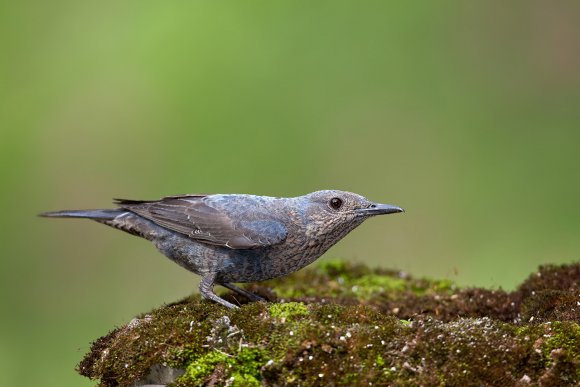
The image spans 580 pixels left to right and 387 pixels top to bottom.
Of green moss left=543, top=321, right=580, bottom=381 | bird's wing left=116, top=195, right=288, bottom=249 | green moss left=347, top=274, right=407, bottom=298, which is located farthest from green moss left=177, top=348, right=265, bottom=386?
green moss left=347, top=274, right=407, bottom=298

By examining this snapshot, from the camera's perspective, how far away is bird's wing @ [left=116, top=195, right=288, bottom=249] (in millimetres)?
7059

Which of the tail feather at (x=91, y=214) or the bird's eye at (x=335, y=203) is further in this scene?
the tail feather at (x=91, y=214)

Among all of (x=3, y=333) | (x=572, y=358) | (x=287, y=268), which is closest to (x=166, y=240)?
(x=287, y=268)

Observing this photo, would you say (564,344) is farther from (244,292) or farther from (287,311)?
(244,292)

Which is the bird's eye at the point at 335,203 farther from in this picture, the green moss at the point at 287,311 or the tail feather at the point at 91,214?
the tail feather at the point at 91,214

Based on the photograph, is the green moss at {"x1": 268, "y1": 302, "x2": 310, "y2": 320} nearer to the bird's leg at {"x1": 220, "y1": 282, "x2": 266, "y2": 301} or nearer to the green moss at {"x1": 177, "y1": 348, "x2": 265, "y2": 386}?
the green moss at {"x1": 177, "y1": 348, "x2": 265, "y2": 386}

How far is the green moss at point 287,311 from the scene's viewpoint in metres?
5.91

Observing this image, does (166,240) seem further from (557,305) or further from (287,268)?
(557,305)

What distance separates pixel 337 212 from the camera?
23.4 feet

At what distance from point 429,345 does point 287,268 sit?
1.98 metres

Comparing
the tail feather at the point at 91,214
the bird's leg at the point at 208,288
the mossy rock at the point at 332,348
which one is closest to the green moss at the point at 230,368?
the mossy rock at the point at 332,348

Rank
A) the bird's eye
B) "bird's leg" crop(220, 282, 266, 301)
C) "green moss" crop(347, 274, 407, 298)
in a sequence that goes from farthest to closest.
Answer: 1. "green moss" crop(347, 274, 407, 298)
2. "bird's leg" crop(220, 282, 266, 301)
3. the bird's eye

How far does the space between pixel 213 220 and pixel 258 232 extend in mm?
474

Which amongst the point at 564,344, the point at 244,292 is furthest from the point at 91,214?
the point at 564,344
